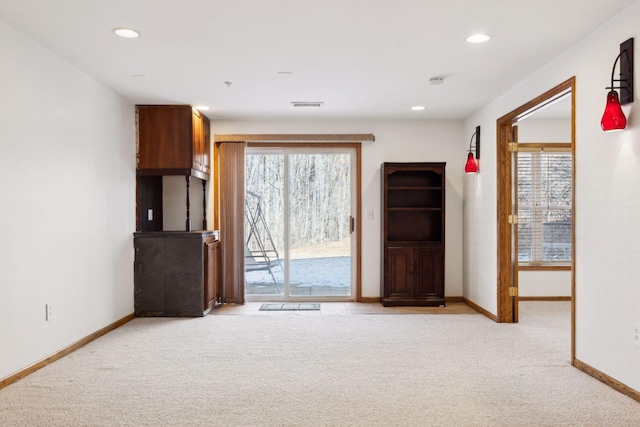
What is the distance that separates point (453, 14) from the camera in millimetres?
3045

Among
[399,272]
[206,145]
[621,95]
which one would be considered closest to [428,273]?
[399,272]

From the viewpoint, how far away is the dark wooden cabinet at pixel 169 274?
5258 millimetres

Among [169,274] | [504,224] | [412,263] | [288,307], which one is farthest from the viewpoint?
[412,263]

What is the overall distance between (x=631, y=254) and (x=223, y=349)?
304 cm

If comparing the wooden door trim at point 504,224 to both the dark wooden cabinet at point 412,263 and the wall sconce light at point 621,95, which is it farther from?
the wall sconce light at point 621,95

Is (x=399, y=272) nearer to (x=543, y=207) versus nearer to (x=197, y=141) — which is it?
(x=543, y=207)

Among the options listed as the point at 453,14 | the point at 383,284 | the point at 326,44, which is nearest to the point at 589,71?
the point at 453,14

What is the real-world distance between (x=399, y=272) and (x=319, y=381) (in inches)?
118

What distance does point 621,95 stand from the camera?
3.00m

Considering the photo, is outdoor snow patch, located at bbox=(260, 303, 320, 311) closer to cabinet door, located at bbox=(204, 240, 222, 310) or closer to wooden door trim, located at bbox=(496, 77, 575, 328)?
cabinet door, located at bbox=(204, 240, 222, 310)

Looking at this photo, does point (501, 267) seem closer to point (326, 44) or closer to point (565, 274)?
point (565, 274)

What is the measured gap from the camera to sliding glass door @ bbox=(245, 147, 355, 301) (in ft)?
20.8

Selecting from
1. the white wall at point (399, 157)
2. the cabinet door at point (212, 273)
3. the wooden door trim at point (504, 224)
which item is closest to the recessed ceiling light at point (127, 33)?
the cabinet door at point (212, 273)

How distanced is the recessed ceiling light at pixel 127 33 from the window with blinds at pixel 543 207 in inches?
199
